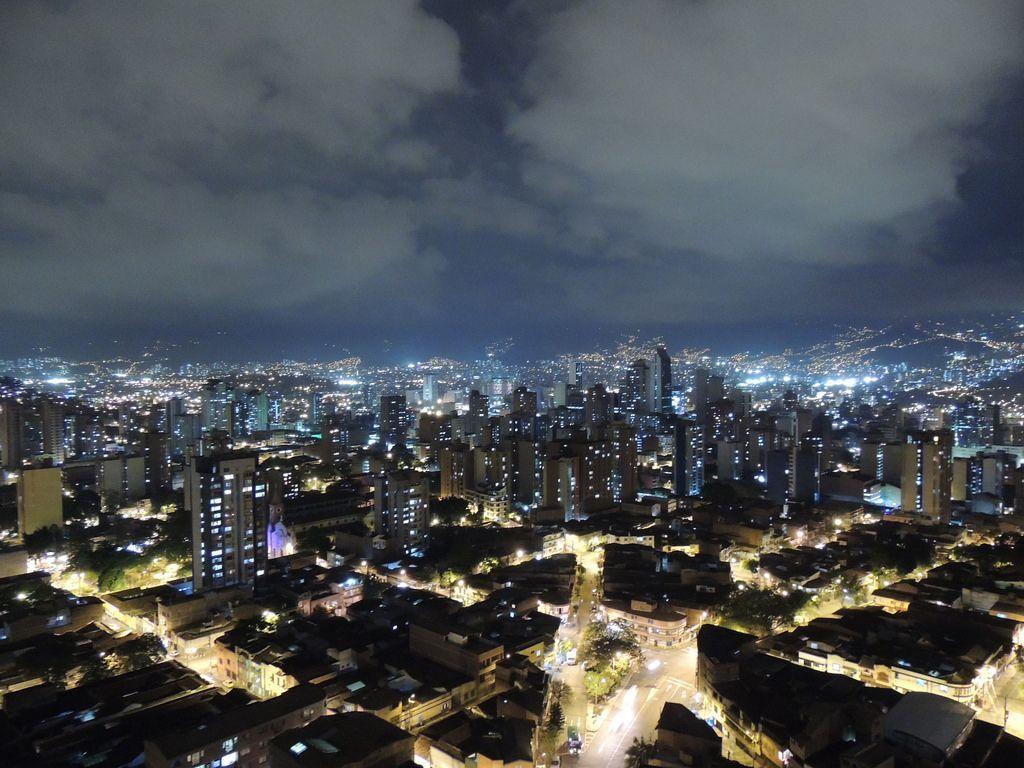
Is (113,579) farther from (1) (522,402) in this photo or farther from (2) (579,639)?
(1) (522,402)

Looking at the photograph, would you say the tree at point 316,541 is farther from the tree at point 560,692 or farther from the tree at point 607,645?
the tree at point 560,692

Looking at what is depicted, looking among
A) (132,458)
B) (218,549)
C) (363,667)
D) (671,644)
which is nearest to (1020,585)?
(671,644)

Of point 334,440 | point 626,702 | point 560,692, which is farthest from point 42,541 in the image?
point 334,440

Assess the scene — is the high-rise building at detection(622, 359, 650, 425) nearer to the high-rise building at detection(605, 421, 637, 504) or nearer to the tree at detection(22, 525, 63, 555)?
the high-rise building at detection(605, 421, 637, 504)

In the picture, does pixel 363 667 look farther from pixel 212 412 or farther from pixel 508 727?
pixel 212 412

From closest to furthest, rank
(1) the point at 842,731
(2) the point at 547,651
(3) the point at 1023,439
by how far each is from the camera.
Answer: (1) the point at 842,731 → (2) the point at 547,651 → (3) the point at 1023,439
